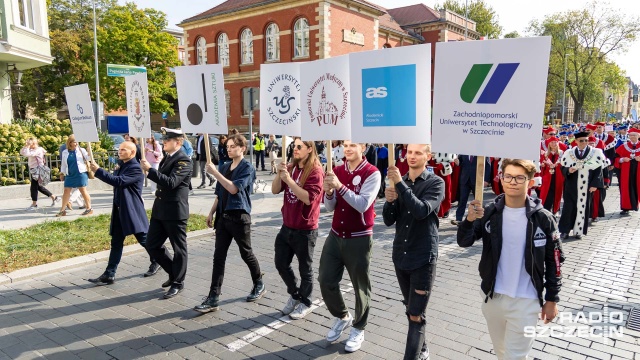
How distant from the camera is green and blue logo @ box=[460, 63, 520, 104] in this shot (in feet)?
9.96

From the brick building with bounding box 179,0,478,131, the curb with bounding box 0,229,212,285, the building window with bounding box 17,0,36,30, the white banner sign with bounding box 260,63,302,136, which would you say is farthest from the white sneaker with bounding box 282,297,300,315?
the brick building with bounding box 179,0,478,131

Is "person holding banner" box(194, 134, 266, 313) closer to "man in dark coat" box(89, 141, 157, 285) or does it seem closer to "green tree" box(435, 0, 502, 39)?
"man in dark coat" box(89, 141, 157, 285)

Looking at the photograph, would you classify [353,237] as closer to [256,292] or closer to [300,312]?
[300,312]

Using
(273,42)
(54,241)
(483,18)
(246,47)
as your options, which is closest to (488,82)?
(54,241)

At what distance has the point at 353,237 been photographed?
4.21 meters

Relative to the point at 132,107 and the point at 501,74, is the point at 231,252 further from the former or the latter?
the point at 501,74

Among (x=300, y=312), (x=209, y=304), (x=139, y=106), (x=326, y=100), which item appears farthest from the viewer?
(x=139, y=106)

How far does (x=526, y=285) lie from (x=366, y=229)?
4.89 ft

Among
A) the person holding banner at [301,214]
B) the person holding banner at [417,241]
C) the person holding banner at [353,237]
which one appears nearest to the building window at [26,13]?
the person holding banner at [301,214]

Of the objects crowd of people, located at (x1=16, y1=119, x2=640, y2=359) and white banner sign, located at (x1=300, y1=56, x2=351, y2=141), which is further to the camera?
white banner sign, located at (x1=300, y1=56, x2=351, y2=141)

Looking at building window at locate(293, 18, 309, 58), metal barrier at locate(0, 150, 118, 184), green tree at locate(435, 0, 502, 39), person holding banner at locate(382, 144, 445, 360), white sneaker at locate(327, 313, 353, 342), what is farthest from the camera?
green tree at locate(435, 0, 502, 39)

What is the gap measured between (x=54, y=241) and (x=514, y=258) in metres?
7.59

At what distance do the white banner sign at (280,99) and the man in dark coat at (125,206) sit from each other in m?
1.99

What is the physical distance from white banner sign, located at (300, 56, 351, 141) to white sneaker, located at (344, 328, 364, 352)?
71.1 inches
